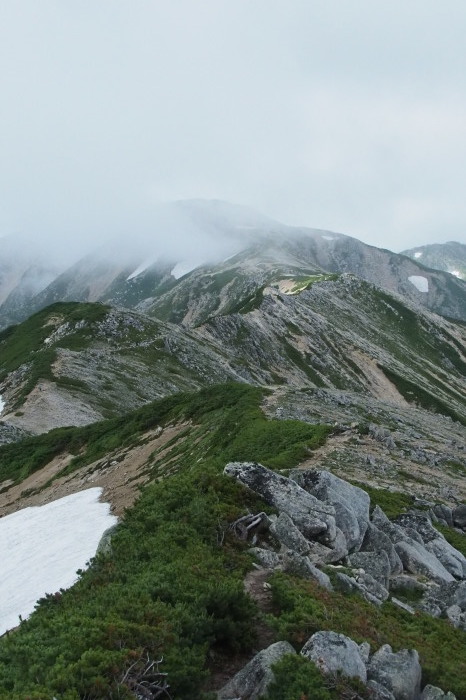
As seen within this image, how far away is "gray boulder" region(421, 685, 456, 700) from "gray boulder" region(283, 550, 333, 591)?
405 centimetres

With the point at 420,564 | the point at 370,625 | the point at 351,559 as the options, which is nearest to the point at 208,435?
the point at 420,564

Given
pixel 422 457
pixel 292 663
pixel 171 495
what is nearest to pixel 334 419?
pixel 422 457

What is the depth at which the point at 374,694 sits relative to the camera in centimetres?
1009

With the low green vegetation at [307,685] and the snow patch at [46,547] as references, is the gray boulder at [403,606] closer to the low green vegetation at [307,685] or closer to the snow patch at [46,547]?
the low green vegetation at [307,685]

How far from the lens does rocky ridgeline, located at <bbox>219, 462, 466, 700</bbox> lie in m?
10.7

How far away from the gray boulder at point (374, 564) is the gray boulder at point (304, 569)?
2456mm

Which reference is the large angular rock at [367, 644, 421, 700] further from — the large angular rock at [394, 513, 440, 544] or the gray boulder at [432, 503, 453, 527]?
the gray boulder at [432, 503, 453, 527]

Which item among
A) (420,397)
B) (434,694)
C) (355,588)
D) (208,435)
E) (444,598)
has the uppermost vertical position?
(208,435)

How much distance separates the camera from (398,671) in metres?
10.8

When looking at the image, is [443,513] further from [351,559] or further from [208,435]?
[208,435]

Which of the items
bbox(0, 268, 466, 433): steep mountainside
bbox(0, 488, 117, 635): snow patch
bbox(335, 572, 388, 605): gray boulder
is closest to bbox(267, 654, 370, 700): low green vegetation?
bbox(335, 572, 388, 605): gray boulder

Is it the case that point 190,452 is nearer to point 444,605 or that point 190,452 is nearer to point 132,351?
point 444,605

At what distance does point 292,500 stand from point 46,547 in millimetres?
13021

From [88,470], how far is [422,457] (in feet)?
85.0
